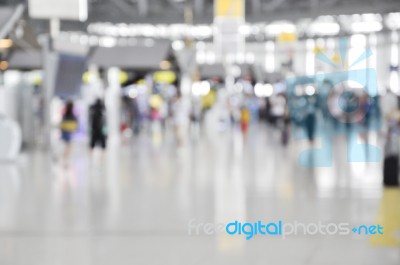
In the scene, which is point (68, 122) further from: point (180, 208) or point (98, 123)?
point (180, 208)

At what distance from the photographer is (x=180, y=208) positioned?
28.9ft

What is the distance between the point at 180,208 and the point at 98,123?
289 inches

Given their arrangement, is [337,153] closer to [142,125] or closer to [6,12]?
[6,12]

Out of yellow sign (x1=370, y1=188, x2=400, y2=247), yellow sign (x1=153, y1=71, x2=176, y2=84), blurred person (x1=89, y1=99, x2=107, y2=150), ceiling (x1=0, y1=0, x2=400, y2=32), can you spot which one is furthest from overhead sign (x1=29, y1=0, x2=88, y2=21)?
ceiling (x1=0, y1=0, x2=400, y2=32)

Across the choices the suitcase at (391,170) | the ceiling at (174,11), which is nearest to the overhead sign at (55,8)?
the suitcase at (391,170)

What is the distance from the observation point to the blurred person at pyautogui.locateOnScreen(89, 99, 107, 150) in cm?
1579

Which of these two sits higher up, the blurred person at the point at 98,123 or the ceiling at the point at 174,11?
the ceiling at the point at 174,11

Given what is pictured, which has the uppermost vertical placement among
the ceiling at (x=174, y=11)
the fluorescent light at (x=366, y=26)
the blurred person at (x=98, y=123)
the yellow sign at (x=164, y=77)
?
the ceiling at (x=174, y=11)

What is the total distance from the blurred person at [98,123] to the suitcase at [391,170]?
7044mm

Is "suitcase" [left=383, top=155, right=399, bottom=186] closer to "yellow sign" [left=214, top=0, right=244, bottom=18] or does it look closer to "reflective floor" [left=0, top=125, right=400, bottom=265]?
Result: "reflective floor" [left=0, top=125, right=400, bottom=265]

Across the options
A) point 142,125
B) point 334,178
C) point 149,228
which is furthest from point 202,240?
point 142,125

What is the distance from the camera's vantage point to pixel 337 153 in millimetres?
18531

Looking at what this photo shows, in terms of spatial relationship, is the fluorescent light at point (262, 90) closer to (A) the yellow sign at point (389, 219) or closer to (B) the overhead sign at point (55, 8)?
(B) the overhead sign at point (55, 8)

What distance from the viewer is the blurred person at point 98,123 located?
15789 mm
